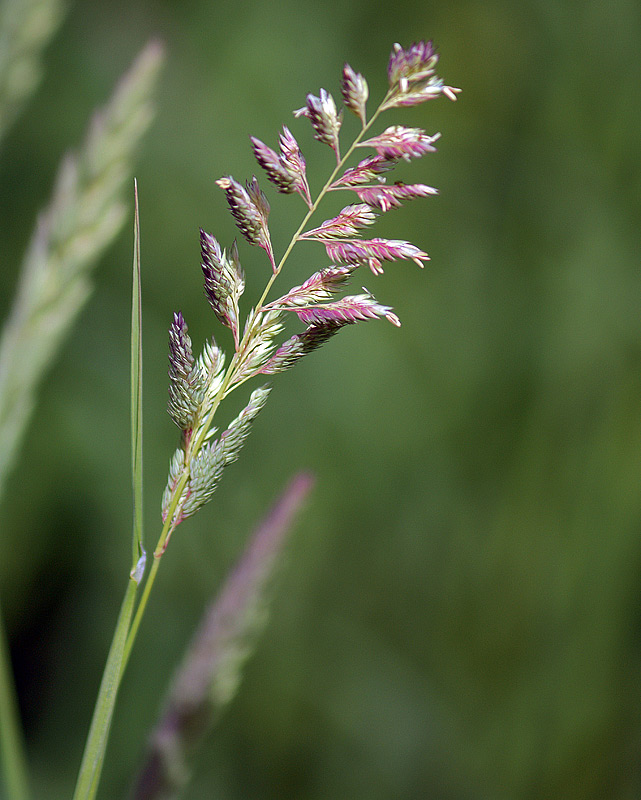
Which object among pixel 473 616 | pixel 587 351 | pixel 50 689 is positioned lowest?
pixel 50 689

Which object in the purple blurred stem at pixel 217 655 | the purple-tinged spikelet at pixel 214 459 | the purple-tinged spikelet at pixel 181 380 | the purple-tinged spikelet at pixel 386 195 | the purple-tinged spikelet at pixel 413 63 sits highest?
the purple-tinged spikelet at pixel 413 63

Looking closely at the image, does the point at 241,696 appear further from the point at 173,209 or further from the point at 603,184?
the point at 603,184

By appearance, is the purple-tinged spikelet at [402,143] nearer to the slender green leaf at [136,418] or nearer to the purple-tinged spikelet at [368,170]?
the purple-tinged spikelet at [368,170]

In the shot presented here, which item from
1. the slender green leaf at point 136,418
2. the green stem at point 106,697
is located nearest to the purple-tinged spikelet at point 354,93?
the slender green leaf at point 136,418

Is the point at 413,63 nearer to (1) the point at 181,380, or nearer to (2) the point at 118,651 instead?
(1) the point at 181,380

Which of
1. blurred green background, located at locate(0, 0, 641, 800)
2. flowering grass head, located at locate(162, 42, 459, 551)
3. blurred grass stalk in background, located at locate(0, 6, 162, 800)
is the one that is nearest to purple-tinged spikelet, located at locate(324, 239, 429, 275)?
flowering grass head, located at locate(162, 42, 459, 551)

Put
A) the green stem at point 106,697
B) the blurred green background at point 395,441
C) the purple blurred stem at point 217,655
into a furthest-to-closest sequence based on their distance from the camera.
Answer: the blurred green background at point 395,441
the purple blurred stem at point 217,655
the green stem at point 106,697

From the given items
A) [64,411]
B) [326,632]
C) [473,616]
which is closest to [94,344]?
[64,411]

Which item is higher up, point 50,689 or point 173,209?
point 173,209
